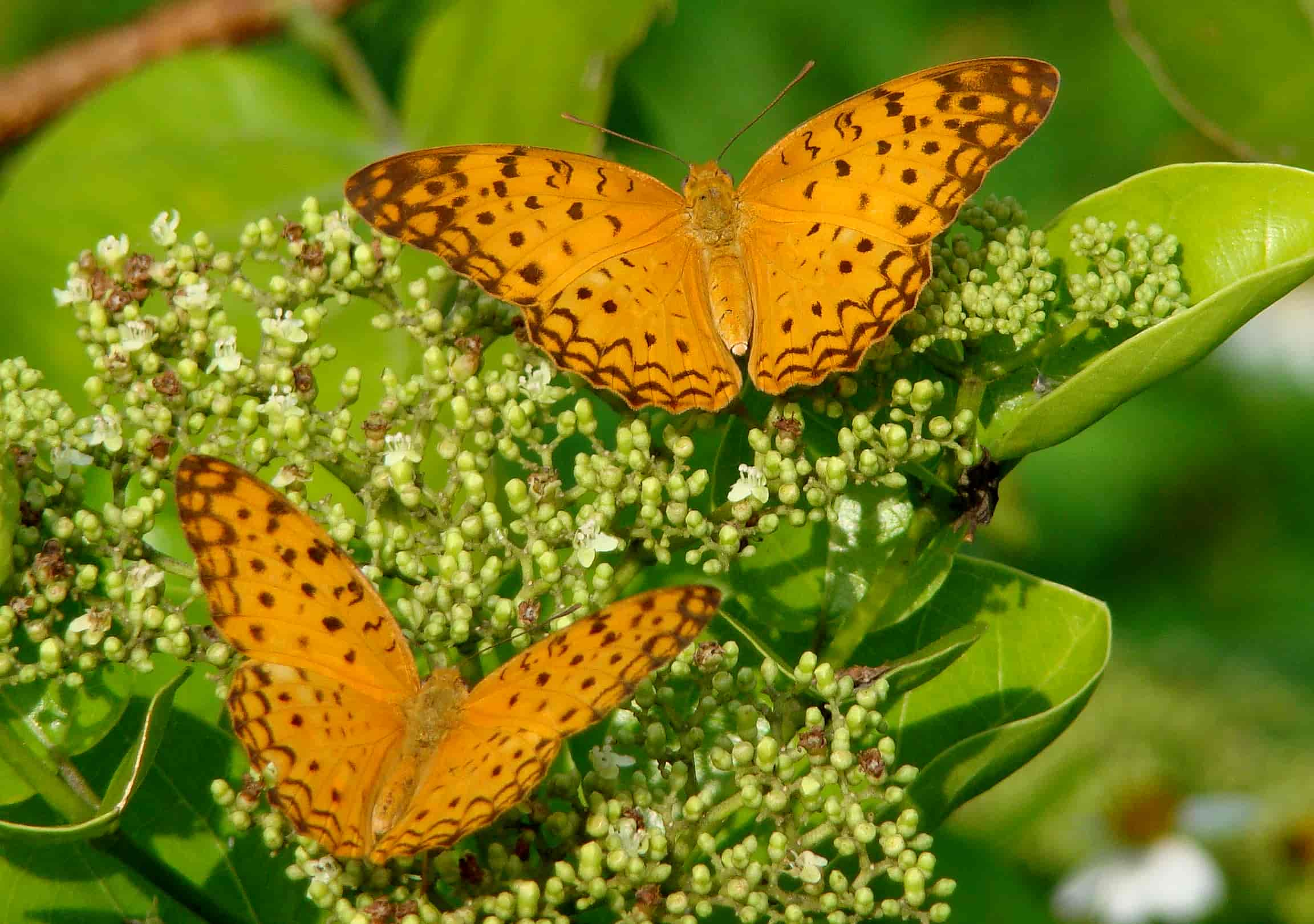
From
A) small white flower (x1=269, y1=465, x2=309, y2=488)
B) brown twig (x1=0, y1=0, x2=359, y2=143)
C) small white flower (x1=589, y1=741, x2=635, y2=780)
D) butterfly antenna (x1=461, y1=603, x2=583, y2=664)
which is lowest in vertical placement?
small white flower (x1=589, y1=741, x2=635, y2=780)

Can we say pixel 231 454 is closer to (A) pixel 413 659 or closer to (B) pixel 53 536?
(B) pixel 53 536

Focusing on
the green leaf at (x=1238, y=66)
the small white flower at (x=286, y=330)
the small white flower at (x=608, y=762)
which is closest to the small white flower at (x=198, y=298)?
the small white flower at (x=286, y=330)

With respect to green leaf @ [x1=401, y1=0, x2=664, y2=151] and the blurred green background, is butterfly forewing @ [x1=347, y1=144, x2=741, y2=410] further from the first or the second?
green leaf @ [x1=401, y1=0, x2=664, y2=151]

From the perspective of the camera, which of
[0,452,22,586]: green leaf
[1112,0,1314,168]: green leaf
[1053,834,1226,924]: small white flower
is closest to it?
[0,452,22,586]: green leaf

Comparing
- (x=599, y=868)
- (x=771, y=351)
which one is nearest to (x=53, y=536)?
(x=599, y=868)

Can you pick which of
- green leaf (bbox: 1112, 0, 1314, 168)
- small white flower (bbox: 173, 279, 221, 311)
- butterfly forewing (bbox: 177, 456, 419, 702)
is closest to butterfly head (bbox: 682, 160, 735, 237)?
small white flower (bbox: 173, 279, 221, 311)

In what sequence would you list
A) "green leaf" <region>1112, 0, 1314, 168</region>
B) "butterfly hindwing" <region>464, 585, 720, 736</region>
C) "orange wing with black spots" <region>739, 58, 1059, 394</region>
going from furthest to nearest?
1. "green leaf" <region>1112, 0, 1314, 168</region>
2. "orange wing with black spots" <region>739, 58, 1059, 394</region>
3. "butterfly hindwing" <region>464, 585, 720, 736</region>
